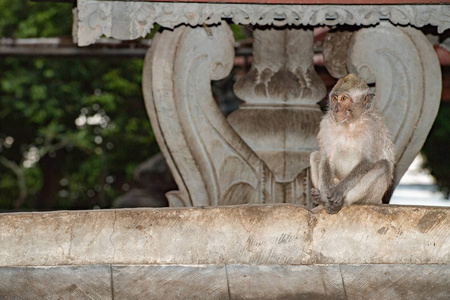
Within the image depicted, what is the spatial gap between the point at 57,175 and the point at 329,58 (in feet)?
28.8

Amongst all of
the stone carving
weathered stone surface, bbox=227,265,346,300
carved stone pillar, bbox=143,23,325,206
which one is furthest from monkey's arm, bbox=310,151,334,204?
carved stone pillar, bbox=143,23,325,206

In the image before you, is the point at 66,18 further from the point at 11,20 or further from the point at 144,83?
the point at 144,83

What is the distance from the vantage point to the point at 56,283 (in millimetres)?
4359

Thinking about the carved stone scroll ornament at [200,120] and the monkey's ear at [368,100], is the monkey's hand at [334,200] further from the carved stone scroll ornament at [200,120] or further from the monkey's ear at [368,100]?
the carved stone scroll ornament at [200,120]

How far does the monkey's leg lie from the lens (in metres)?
→ 5.12

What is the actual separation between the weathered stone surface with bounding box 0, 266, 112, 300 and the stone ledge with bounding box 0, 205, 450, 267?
0.19ft

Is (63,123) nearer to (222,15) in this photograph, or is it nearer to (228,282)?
(222,15)

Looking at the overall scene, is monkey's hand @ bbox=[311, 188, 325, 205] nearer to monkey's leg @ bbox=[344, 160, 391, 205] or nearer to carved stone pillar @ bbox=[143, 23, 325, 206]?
monkey's leg @ bbox=[344, 160, 391, 205]

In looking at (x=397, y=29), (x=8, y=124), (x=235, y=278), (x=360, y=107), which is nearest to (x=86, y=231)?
(x=235, y=278)

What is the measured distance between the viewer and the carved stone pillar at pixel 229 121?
646 cm

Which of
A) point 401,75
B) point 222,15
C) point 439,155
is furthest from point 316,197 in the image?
point 439,155

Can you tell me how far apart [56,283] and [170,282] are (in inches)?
21.7

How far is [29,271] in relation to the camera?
442 cm

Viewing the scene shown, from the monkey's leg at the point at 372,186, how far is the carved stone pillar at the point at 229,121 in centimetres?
143
